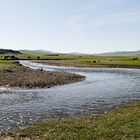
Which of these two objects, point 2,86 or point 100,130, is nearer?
point 100,130

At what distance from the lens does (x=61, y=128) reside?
97.1 ft

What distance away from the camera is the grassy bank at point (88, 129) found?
26847 mm

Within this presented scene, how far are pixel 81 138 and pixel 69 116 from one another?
34.9ft

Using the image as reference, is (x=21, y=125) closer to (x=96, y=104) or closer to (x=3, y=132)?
(x=3, y=132)

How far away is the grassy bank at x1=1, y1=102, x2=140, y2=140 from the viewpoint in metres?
26.8

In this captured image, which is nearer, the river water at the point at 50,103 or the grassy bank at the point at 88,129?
the grassy bank at the point at 88,129

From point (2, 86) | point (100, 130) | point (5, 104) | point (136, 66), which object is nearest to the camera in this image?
point (100, 130)

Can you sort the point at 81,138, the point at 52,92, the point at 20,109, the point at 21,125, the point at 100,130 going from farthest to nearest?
the point at 52,92
the point at 20,109
the point at 21,125
the point at 100,130
the point at 81,138

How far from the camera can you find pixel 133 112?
3578cm

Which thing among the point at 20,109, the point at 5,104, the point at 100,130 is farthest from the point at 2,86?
the point at 100,130

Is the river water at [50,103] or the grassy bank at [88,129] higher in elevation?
the grassy bank at [88,129]

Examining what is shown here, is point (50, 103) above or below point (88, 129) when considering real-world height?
below

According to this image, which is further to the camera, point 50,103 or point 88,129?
point 50,103

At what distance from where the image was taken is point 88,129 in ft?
95.2
